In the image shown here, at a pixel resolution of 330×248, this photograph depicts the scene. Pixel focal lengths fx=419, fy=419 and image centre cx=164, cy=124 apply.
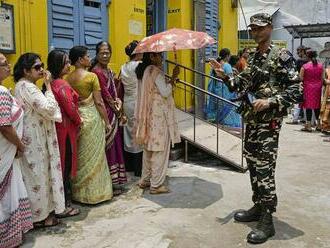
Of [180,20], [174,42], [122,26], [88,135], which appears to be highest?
[180,20]

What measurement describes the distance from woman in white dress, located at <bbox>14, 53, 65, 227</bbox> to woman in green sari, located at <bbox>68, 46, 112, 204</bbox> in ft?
1.66

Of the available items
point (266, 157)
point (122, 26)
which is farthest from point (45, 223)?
point (122, 26)

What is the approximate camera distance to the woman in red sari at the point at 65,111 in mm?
3885

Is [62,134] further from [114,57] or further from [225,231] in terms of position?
[114,57]

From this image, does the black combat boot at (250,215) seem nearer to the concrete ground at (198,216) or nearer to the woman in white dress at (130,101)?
the concrete ground at (198,216)

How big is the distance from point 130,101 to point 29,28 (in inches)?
57.3

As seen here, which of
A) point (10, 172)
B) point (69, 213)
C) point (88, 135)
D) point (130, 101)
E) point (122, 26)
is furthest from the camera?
point (122, 26)

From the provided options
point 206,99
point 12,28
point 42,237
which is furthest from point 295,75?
point 206,99

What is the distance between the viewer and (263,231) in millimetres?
3549

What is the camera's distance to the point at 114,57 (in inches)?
244

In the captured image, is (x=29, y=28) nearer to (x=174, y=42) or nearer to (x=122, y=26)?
(x=174, y=42)

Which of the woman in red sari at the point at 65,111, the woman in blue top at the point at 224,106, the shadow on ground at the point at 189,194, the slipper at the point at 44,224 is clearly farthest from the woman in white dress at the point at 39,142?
the woman in blue top at the point at 224,106

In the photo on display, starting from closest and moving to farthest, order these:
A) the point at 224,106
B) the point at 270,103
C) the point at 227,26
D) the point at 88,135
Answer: the point at 270,103 < the point at 88,135 < the point at 224,106 < the point at 227,26

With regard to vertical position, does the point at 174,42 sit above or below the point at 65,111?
above
